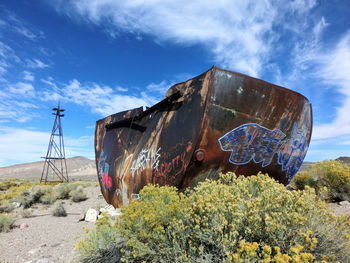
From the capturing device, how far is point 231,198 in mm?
2613

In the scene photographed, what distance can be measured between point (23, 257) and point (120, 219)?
3060 millimetres

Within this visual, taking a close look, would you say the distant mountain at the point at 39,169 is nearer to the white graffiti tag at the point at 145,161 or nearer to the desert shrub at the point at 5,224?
the desert shrub at the point at 5,224

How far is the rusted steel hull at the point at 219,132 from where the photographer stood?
4352mm

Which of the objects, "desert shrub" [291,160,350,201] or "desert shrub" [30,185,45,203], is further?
"desert shrub" [30,185,45,203]

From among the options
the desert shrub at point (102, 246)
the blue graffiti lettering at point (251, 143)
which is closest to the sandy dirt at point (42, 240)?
the desert shrub at point (102, 246)

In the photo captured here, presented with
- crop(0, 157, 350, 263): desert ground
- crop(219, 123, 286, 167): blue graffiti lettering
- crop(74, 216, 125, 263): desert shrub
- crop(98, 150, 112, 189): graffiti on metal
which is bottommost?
crop(0, 157, 350, 263): desert ground

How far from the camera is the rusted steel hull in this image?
435 cm

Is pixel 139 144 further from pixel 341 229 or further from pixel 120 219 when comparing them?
pixel 341 229

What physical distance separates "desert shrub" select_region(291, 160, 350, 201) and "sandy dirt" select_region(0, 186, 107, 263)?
763 cm

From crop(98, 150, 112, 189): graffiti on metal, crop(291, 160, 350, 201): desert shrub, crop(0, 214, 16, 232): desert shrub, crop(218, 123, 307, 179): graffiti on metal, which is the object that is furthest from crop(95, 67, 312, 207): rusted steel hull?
crop(0, 214, 16, 232): desert shrub

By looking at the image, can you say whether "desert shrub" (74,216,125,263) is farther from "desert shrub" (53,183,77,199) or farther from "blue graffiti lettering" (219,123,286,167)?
"desert shrub" (53,183,77,199)

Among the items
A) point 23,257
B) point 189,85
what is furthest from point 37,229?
point 189,85

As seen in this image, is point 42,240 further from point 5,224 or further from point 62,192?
point 62,192

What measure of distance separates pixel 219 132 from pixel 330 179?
20.5ft
